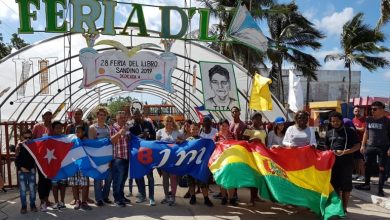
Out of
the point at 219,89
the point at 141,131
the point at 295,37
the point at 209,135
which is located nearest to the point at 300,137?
the point at 209,135

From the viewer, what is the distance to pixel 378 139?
27.5 feet

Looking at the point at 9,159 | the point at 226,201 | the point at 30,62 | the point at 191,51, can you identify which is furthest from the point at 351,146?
the point at 30,62

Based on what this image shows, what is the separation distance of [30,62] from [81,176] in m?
7.88

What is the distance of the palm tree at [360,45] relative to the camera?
3003 centimetres

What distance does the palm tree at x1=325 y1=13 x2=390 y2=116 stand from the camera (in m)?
30.0

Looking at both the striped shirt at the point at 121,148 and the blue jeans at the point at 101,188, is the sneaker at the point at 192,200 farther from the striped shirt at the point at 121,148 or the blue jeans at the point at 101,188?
the blue jeans at the point at 101,188

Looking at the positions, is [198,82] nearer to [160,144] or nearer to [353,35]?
[160,144]

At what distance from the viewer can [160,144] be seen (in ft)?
Result: 25.2

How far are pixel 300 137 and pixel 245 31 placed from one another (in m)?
4.57

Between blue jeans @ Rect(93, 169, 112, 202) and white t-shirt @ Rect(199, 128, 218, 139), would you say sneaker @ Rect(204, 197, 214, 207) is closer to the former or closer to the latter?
white t-shirt @ Rect(199, 128, 218, 139)

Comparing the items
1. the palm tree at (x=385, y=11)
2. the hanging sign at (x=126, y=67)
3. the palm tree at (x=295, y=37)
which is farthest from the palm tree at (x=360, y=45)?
the hanging sign at (x=126, y=67)

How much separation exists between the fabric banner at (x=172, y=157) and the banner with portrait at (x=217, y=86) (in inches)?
105

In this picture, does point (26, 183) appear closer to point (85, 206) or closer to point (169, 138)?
point (85, 206)

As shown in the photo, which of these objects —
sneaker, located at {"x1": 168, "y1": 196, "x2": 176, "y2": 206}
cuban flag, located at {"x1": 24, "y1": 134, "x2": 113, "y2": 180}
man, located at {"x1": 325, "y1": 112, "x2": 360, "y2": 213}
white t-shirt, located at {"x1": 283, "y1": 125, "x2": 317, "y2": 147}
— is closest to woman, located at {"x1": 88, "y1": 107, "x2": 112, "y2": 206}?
cuban flag, located at {"x1": 24, "y1": 134, "x2": 113, "y2": 180}
